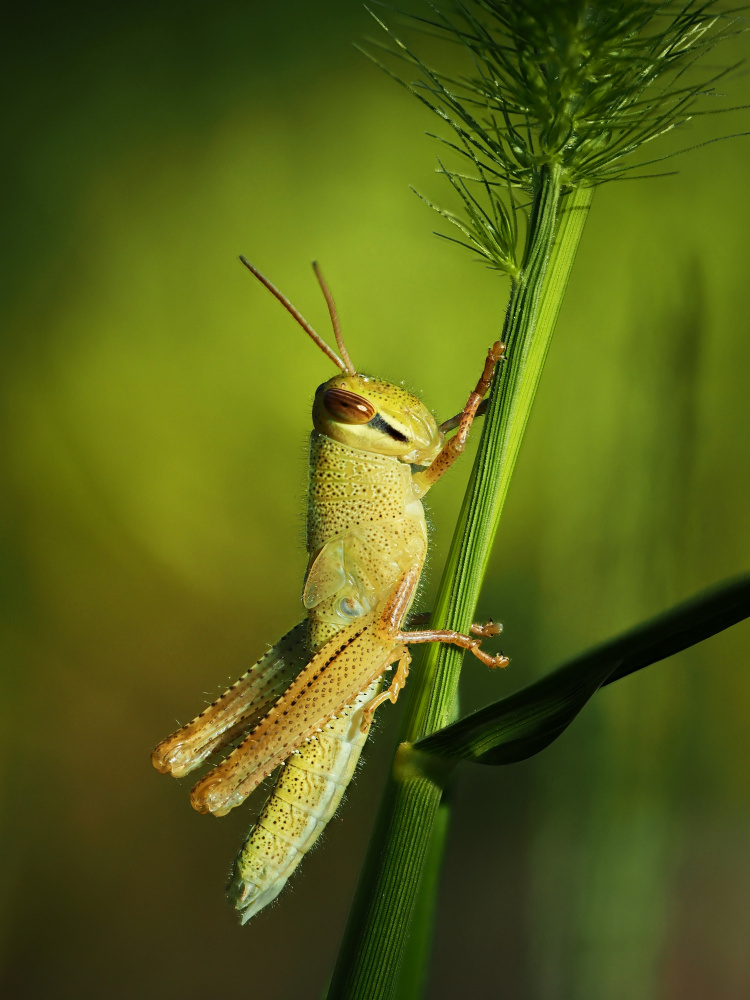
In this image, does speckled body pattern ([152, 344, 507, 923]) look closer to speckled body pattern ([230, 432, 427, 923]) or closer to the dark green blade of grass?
speckled body pattern ([230, 432, 427, 923])

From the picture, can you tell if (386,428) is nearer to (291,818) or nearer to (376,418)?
(376,418)

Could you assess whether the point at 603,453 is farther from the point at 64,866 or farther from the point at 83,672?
the point at 64,866

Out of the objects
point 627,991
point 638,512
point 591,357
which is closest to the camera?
point 627,991

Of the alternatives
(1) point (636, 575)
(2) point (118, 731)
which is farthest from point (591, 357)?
(2) point (118, 731)

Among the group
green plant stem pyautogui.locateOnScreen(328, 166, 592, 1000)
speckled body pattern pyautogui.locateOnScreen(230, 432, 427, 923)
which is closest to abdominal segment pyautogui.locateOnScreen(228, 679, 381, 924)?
speckled body pattern pyautogui.locateOnScreen(230, 432, 427, 923)

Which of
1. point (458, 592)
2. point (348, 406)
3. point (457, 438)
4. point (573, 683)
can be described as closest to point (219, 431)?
point (348, 406)

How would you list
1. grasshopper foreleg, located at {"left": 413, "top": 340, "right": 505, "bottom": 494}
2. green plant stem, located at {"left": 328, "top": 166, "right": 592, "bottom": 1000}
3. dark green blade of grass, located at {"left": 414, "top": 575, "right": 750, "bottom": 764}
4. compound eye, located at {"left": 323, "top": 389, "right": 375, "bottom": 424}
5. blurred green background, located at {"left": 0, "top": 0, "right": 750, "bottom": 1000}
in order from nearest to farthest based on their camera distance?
1. dark green blade of grass, located at {"left": 414, "top": 575, "right": 750, "bottom": 764}
2. green plant stem, located at {"left": 328, "top": 166, "right": 592, "bottom": 1000}
3. grasshopper foreleg, located at {"left": 413, "top": 340, "right": 505, "bottom": 494}
4. compound eye, located at {"left": 323, "top": 389, "right": 375, "bottom": 424}
5. blurred green background, located at {"left": 0, "top": 0, "right": 750, "bottom": 1000}

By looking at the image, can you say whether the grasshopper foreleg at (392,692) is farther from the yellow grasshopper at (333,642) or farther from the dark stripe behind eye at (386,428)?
the dark stripe behind eye at (386,428)
